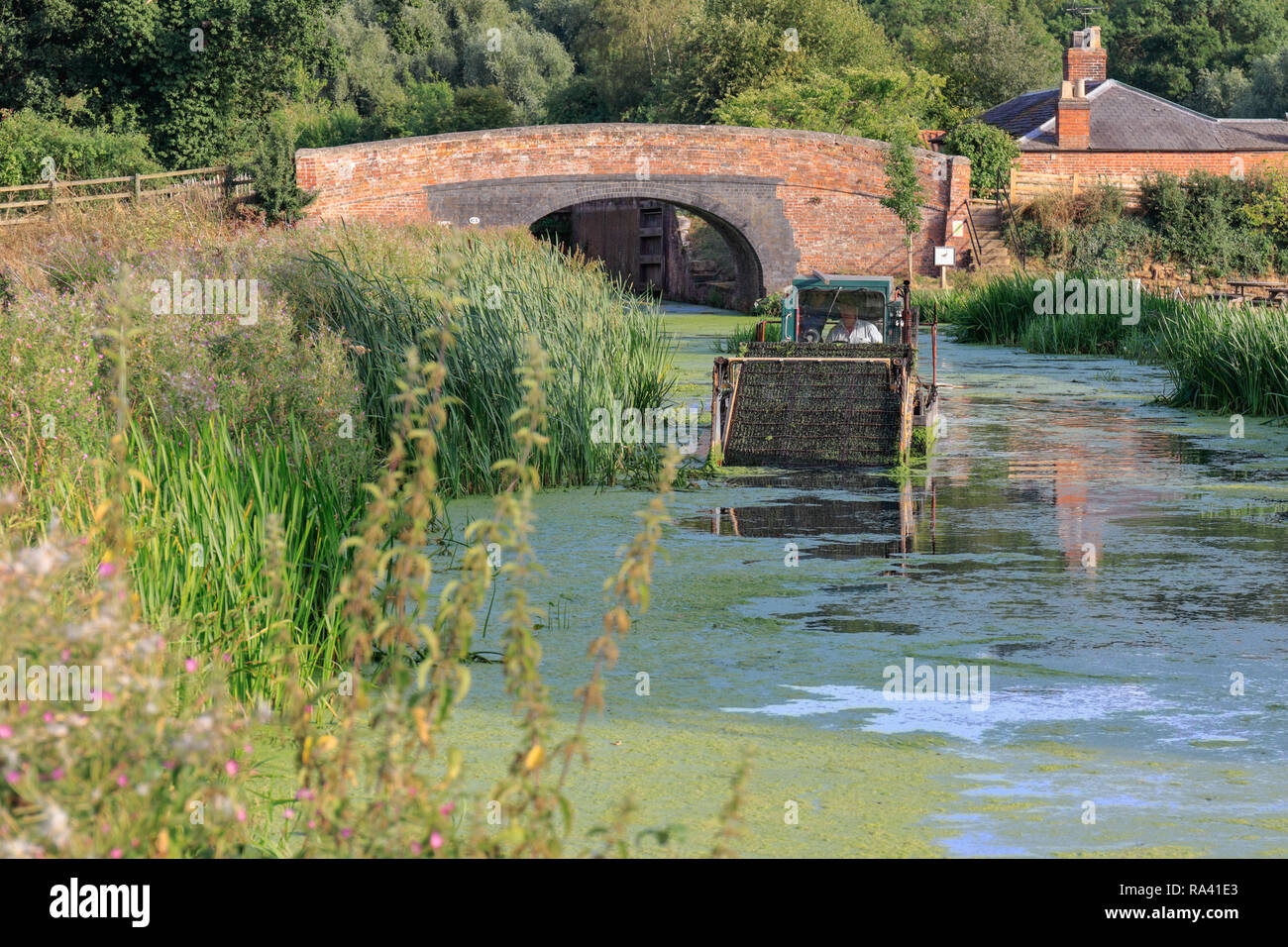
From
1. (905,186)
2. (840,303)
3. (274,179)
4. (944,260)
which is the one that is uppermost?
(274,179)

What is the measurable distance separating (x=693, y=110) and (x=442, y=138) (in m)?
14.7

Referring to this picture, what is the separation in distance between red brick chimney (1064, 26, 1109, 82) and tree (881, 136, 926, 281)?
422 inches

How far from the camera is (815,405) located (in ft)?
44.6

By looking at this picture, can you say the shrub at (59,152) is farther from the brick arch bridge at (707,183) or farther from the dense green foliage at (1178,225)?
the dense green foliage at (1178,225)

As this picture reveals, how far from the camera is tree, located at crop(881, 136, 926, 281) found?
3806 centimetres

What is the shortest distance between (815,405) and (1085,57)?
129ft

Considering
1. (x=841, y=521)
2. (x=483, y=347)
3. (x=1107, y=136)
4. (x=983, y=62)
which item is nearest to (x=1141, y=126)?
(x=1107, y=136)

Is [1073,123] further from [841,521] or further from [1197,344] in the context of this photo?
[841,521]

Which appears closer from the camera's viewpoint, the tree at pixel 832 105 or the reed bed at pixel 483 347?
the reed bed at pixel 483 347

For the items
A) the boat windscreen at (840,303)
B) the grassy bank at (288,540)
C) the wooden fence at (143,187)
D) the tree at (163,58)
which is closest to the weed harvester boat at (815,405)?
the grassy bank at (288,540)

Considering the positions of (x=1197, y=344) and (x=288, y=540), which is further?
(x=1197, y=344)

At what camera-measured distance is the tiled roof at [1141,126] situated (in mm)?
46344

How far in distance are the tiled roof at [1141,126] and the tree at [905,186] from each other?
8.24 metres

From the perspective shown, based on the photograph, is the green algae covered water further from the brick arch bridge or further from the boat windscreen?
the brick arch bridge
